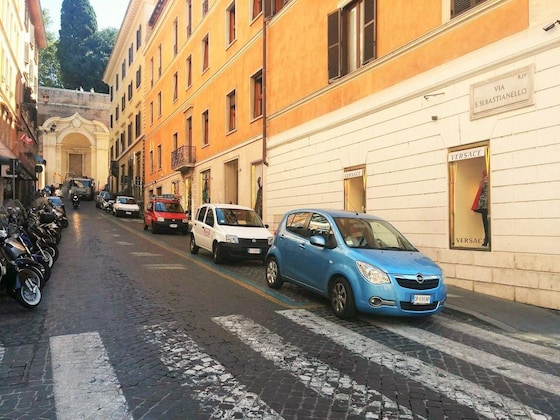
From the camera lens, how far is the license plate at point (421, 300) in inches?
253

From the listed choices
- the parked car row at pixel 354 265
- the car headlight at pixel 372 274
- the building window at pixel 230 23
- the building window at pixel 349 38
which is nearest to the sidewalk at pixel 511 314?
the parked car row at pixel 354 265

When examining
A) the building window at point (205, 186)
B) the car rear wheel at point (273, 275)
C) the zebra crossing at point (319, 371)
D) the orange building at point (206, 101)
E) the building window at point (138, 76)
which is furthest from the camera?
the building window at point (138, 76)

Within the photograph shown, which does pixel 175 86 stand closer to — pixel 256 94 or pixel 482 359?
pixel 256 94

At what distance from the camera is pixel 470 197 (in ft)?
32.1

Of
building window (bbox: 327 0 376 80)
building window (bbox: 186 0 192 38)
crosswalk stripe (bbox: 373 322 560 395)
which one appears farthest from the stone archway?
crosswalk stripe (bbox: 373 322 560 395)

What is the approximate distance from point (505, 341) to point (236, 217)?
8.60 meters

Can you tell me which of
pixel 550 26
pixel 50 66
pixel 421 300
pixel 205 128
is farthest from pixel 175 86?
pixel 50 66

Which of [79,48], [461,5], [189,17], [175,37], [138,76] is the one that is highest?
[79,48]

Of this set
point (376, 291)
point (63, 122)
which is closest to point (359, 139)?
point (376, 291)

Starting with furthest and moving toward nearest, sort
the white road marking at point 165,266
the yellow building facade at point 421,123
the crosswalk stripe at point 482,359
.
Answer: the white road marking at point 165,266
the yellow building facade at point 421,123
the crosswalk stripe at point 482,359

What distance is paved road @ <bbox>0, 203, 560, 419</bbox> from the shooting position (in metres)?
3.76

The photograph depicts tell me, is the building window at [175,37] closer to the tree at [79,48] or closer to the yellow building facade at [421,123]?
the yellow building facade at [421,123]

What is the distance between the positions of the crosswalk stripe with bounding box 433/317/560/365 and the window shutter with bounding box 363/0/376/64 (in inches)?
319

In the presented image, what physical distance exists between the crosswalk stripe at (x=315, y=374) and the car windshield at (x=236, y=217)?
707 centimetres
